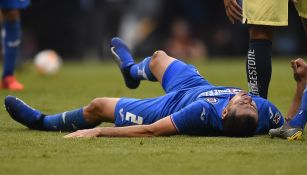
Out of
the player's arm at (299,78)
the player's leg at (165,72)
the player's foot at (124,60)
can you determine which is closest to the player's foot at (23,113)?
the player's leg at (165,72)

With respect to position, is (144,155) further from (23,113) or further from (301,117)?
(23,113)

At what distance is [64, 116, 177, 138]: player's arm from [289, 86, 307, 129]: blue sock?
26.3 inches

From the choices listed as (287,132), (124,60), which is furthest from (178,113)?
(124,60)

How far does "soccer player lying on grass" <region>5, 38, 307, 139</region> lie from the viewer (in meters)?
4.34

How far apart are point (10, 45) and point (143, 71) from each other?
9.75 ft

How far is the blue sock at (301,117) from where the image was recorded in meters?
4.43

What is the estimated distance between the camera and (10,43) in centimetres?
800

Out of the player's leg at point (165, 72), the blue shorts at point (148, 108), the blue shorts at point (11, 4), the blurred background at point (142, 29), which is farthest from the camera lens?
the blurred background at point (142, 29)

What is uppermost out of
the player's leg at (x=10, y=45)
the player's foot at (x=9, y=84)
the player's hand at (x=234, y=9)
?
the player's hand at (x=234, y=9)

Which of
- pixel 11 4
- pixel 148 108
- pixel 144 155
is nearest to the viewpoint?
pixel 144 155

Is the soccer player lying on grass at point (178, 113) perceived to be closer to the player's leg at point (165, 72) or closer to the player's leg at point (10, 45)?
the player's leg at point (165, 72)

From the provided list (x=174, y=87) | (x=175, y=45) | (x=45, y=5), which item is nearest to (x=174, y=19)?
(x=175, y=45)

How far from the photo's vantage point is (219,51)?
54.6 ft

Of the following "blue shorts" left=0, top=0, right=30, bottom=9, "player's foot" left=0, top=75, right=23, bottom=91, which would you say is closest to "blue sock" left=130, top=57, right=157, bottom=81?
"blue shorts" left=0, top=0, right=30, bottom=9
